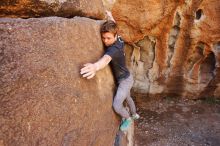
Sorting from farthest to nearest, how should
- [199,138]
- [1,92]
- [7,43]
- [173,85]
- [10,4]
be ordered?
[173,85], [199,138], [10,4], [7,43], [1,92]

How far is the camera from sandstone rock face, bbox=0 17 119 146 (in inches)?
62.6

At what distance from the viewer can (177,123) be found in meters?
5.32

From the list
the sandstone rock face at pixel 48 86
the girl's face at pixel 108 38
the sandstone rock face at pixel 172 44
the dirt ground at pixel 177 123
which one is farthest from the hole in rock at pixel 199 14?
the sandstone rock face at pixel 48 86

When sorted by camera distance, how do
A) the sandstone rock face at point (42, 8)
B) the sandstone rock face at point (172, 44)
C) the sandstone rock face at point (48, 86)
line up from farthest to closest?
the sandstone rock face at point (172, 44)
the sandstone rock face at point (42, 8)
the sandstone rock face at point (48, 86)

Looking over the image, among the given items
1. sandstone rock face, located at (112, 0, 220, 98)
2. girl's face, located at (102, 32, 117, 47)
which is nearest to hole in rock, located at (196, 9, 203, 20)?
sandstone rock face, located at (112, 0, 220, 98)

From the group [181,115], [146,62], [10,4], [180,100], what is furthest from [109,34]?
[180,100]

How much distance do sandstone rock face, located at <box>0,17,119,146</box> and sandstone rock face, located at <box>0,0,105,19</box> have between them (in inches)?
5.4

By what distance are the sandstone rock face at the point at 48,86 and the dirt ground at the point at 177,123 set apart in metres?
2.66

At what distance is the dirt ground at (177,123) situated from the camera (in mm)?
4867

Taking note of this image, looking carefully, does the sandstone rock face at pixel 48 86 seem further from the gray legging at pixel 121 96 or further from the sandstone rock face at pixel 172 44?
the sandstone rock face at pixel 172 44

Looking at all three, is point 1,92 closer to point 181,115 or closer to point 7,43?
point 7,43

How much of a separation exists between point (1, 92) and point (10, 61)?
189 mm

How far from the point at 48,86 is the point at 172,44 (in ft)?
12.6

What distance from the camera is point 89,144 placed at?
209cm
